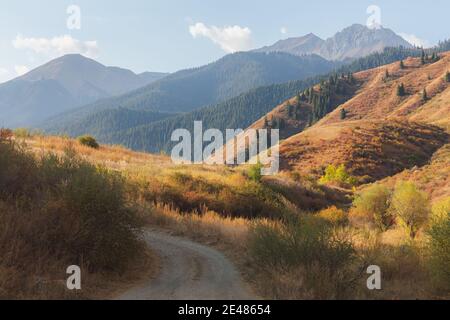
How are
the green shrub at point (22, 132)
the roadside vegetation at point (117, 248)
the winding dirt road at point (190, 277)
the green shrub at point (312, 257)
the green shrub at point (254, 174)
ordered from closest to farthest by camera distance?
the green shrub at point (312, 257) → the roadside vegetation at point (117, 248) → the winding dirt road at point (190, 277) → the green shrub at point (254, 174) → the green shrub at point (22, 132)

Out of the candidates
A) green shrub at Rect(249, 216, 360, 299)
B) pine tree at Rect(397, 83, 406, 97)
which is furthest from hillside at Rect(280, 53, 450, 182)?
green shrub at Rect(249, 216, 360, 299)

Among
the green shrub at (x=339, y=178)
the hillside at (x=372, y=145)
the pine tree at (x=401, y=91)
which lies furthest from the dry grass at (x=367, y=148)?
the pine tree at (x=401, y=91)

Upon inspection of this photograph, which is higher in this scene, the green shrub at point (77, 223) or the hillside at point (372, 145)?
the hillside at point (372, 145)

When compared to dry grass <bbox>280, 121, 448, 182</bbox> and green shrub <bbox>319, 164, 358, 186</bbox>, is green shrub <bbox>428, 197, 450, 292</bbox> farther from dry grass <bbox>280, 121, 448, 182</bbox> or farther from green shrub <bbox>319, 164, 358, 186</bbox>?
dry grass <bbox>280, 121, 448, 182</bbox>

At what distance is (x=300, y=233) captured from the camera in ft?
32.3

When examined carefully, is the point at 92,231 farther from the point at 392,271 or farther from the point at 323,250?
the point at 392,271

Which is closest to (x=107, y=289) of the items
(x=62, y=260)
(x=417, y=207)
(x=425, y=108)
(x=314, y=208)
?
(x=62, y=260)

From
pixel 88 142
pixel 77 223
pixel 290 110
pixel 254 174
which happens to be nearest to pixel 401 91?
pixel 290 110

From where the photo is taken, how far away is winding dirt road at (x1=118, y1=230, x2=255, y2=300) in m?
8.42

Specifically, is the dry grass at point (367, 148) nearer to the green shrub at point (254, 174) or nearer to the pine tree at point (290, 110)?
the green shrub at point (254, 174)

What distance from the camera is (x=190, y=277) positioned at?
990cm

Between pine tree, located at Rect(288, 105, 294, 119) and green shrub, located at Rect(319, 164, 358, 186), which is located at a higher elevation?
pine tree, located at Rect(288, 105, 294, 119)

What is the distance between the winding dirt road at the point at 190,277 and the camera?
332 inches

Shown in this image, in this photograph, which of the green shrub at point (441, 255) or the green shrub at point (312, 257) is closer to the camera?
the green shrub at point (312, 257)
